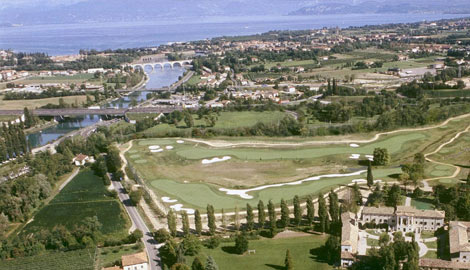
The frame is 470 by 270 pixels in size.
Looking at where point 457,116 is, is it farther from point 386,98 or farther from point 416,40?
point 416,40

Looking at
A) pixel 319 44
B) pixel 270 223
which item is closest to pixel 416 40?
pixel 319 44

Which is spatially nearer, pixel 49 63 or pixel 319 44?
pixel 49 63

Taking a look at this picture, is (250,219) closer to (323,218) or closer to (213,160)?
(323,218)

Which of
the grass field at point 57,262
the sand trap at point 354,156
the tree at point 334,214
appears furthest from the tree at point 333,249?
the sand trap at point 354,156

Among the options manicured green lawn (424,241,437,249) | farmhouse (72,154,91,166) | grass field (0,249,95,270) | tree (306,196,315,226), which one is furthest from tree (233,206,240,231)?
farmhouse (72,154,91,166)

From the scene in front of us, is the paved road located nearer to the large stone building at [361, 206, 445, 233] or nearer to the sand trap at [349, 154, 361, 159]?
the large stone building at [361, 206, 445, 233]

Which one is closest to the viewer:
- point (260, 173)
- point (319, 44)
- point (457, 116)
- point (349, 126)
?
point (260, 173)

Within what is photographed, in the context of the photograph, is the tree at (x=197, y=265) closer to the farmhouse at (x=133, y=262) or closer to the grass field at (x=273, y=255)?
the grass field at (x=273, y=255)
